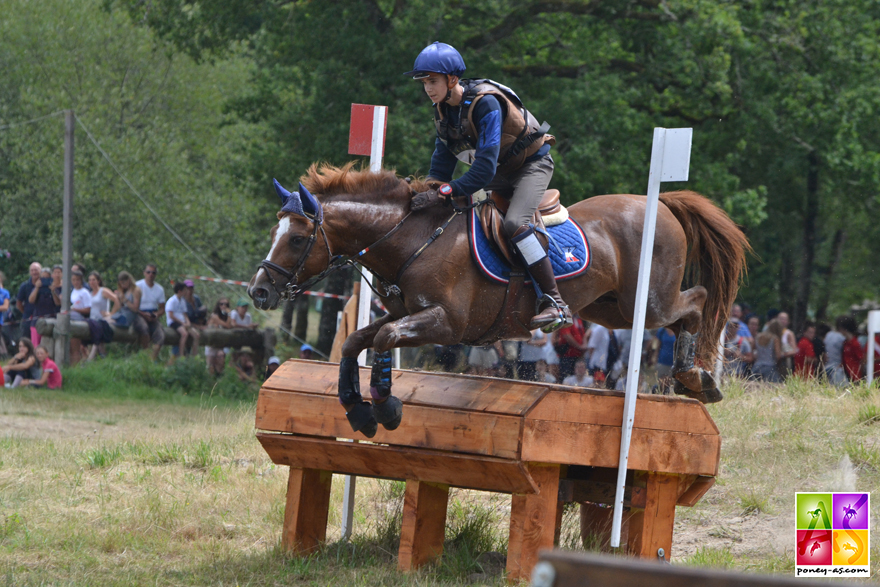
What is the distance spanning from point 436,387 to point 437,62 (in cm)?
164

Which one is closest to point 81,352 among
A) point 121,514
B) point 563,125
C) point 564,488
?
point 563,125

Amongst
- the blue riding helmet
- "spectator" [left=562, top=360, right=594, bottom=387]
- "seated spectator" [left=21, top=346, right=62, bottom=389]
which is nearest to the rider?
the blue riding helmet

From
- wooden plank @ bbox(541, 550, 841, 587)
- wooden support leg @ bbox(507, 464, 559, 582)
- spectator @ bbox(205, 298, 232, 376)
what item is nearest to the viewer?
wooden plank @ bbox(541, 550, 841, 587)

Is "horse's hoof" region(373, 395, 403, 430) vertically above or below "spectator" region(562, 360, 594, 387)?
above

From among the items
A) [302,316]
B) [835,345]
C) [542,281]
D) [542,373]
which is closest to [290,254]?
[542,281]

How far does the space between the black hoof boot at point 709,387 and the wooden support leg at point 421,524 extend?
5.74 ft

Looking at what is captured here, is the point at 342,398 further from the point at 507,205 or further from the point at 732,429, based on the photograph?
the point at 732,429

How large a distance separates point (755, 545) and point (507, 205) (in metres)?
2.44

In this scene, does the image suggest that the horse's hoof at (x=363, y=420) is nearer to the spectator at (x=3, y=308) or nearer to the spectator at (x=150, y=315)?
the spectator at (x=150, y=315)

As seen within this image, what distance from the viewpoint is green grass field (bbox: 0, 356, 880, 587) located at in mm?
4738

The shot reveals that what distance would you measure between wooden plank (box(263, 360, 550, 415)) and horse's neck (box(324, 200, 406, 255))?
728 mm

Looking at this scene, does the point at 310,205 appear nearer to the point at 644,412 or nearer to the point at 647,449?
the point at 644,412

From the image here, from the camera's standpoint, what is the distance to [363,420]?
4.44 meters

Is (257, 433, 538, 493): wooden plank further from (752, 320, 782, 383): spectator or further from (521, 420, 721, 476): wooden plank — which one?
(752, 320, 782, 383): spectator
